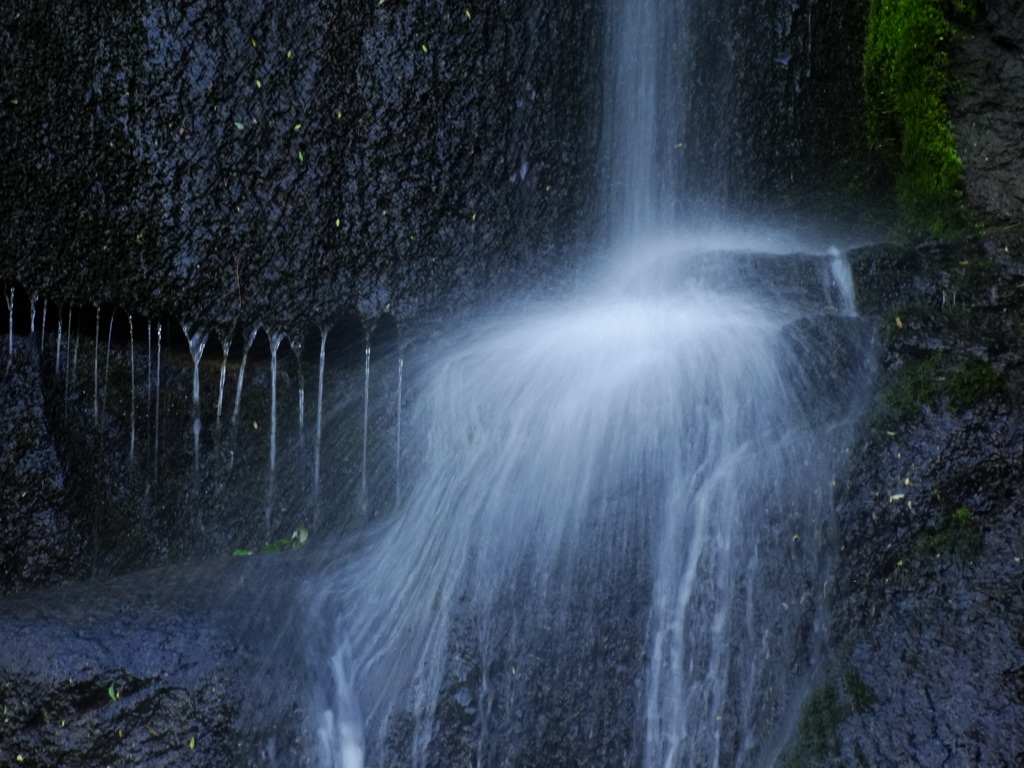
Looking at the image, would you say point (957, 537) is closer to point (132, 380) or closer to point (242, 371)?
point (242, 371)

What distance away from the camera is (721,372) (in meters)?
3.35

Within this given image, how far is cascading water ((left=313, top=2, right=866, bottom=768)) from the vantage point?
282cm

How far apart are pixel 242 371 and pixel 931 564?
261 centimetres

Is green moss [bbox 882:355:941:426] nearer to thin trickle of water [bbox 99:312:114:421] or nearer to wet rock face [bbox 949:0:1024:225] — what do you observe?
wet rock face [bbox 949:0:1024:225]

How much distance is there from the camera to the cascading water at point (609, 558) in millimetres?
2824

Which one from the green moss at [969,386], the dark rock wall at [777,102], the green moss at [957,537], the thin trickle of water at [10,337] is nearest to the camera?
the green moss at [957,537]

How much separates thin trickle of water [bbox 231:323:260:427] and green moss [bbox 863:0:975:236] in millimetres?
2966

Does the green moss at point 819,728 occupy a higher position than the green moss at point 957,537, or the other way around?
the green moss at point 957,537

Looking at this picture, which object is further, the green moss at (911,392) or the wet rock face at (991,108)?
the wet rock face at (991,108)

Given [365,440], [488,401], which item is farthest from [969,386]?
[365,440]

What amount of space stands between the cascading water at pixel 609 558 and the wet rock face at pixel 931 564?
11 centimetres

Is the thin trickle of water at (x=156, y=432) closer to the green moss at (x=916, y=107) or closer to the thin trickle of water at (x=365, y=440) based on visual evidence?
the thin trickle of water at (x=365, y=440)

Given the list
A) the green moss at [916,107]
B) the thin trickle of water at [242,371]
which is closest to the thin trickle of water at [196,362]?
the thin trickle of water at [242,371]

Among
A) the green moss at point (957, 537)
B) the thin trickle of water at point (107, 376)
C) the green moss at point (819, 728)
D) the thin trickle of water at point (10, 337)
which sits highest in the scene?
the thin trickle of water at point (10, 337)
